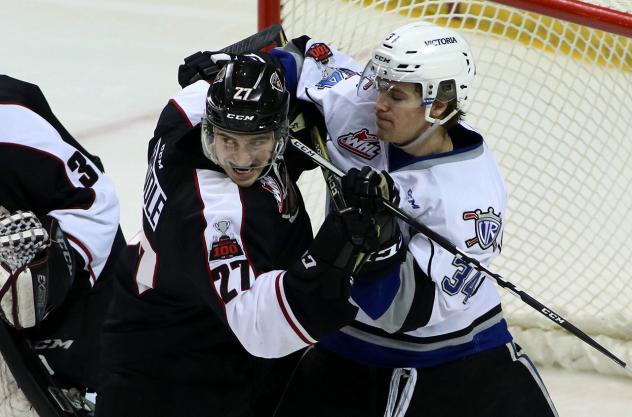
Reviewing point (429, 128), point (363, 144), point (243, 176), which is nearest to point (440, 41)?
point (429, 128)

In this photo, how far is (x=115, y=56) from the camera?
203 inches

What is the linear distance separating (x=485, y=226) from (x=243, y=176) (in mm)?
496

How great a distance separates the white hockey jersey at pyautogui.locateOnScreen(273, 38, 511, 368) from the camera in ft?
6.37

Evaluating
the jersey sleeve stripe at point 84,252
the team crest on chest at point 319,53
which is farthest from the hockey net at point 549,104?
the jersey sleeve stripe at point 84,252

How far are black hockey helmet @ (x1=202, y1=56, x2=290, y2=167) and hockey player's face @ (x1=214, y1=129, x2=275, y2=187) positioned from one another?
0.02 meters

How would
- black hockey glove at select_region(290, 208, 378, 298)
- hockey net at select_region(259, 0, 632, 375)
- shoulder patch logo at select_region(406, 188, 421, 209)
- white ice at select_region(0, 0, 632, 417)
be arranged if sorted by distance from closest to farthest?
black hockey glove at select_region(290, 208, 378, 298) < shoulder patch logo at select_region(406, 188, 421, 209) < hockey net at select_region(259, 0, 632, 375) < white ice at select_region(0, 0, 632, 417)

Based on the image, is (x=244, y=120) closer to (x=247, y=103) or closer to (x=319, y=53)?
(x=247, y=103)

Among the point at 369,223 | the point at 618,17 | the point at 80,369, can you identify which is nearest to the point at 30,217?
the point at 80,369

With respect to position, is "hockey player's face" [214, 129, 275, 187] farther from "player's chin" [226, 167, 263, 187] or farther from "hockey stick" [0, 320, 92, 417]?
"hockey stick" [0, 320, 92, 417]

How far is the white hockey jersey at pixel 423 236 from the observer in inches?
76.5

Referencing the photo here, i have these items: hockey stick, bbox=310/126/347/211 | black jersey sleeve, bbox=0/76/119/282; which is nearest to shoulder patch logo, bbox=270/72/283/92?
hockey stick, bbox=310/126/347/211

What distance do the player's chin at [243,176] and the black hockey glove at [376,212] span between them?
0.17m

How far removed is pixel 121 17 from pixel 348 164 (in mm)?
3770

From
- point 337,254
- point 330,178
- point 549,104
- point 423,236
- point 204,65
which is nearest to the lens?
point 337,254
